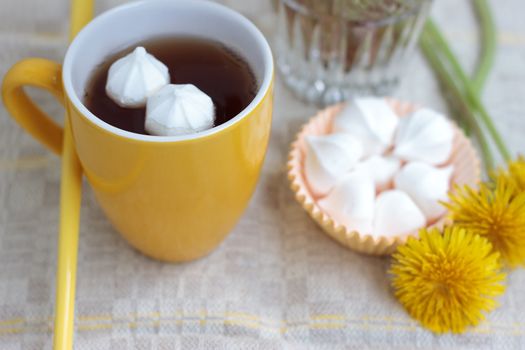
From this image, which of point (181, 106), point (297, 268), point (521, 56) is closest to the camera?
point (181, 106)

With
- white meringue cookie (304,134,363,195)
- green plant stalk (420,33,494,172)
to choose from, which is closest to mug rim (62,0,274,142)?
white meringue cookie (304,134,363,195)

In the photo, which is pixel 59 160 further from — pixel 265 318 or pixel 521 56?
pixel 521 56

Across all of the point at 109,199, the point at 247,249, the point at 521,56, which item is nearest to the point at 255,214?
the point at 247,249

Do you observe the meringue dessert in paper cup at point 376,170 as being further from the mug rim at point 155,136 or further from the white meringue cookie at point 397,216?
the mug rim at point 155,136

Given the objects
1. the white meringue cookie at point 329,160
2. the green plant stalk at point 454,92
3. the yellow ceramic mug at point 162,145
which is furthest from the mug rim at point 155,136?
the green plant stalk at point 454,92

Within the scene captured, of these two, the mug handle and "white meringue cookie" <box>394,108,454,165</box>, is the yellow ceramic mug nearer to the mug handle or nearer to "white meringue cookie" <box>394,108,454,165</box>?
the mug handle
